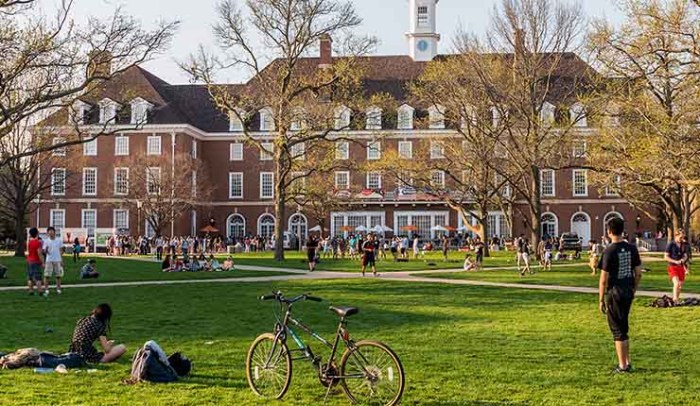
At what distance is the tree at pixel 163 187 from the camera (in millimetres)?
53438

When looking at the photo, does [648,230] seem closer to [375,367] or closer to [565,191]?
[565,191]

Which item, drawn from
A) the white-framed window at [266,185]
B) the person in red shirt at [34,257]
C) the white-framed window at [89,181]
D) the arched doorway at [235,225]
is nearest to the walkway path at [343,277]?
the person in red shirt at [34,257]

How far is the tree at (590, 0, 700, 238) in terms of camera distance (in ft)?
72.8

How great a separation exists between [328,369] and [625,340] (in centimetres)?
376

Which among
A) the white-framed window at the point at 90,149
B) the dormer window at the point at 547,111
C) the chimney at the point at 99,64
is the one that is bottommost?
the chimney at the point at 99,64

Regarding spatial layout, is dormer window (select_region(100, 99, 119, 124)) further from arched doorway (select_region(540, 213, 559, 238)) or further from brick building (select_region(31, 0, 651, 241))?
arched doorway (select_region(540, 213, 559, 238))

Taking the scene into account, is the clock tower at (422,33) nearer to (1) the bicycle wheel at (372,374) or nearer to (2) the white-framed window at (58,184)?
(2) the white-framed window at (58,184)

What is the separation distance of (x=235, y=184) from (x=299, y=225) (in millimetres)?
6616

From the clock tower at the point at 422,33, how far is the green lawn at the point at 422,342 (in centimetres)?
5068

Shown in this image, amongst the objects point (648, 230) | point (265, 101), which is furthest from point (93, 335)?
point (648, 230)

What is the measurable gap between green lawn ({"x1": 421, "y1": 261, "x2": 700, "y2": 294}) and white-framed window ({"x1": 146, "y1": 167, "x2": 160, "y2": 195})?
30160 mm

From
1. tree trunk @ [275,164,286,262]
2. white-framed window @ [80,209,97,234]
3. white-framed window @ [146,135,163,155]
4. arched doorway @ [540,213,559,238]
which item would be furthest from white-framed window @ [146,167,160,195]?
arched doorway @ [540,213,559,238]

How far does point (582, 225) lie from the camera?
62375 mm

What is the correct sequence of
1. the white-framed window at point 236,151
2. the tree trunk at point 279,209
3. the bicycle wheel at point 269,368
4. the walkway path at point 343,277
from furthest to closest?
1. the white-framed window at point 236,151
2. the tree trunk at point 279,209
3. the walkway path at point 343,277
4. the bicycle wheel at point 269,368
